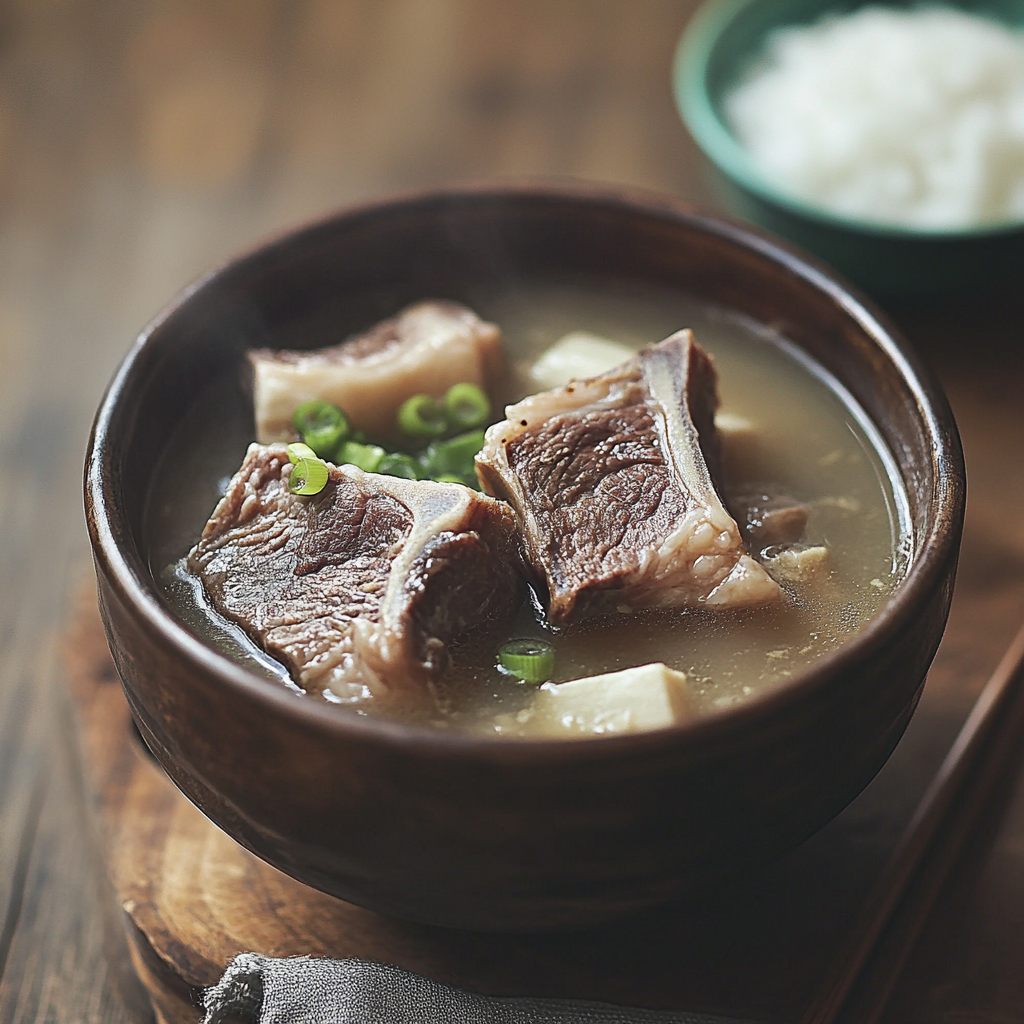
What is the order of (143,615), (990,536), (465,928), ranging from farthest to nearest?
(990,536) → (465,928) → (143,615)

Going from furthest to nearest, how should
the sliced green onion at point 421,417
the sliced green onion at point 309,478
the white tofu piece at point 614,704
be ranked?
the sliced green onion at point 421,417 → the sliced green onion at point 309,478 → the white tofu piece at point 614,704

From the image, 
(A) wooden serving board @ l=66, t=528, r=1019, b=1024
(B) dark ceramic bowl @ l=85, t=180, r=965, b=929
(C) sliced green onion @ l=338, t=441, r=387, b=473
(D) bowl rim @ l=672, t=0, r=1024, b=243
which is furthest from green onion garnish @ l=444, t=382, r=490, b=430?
(D) bowl rim @ l=672, t=0, r=1024, b=243

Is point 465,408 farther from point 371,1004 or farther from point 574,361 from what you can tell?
point 371,1004

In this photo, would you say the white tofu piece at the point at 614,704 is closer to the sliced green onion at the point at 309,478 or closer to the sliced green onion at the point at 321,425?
the sliced green onion at the point at 309,478

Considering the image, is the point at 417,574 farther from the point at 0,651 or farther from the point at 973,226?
the point at 973,226

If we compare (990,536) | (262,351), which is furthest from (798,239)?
(262,351)

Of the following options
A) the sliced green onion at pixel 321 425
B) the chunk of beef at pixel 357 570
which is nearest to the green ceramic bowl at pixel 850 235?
the sliced green onion at pixel 321 425

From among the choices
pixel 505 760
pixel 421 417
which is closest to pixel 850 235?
pixel 421 417
